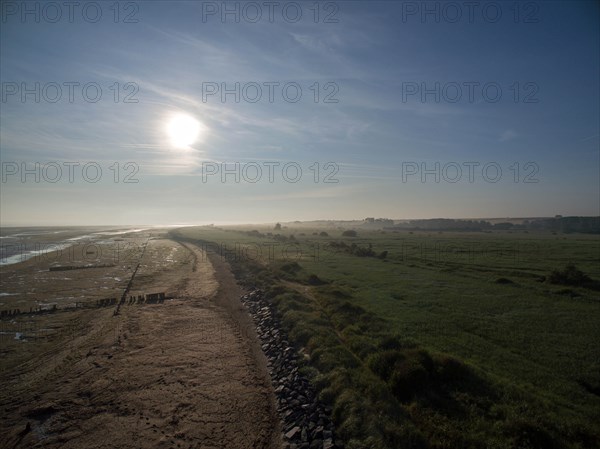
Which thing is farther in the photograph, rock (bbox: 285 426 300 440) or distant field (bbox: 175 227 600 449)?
rock (bbox: 285 426 300 440)

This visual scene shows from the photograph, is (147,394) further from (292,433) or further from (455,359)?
(455,359)

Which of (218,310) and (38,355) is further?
(218,310)

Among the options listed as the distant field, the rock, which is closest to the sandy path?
the rock

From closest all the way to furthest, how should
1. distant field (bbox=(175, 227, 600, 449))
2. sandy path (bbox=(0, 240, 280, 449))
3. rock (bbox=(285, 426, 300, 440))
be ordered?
distant field (bbox=(175, 227, 600, 449)), rock (bbox=(285, 426, 300, 440)), sandy path (bbox=(0, 240, 280, 449))

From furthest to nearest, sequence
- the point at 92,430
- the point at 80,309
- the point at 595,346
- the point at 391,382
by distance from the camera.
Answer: the point at 80,309
the point at 595,346
the point at 391,382
the point at 92,430

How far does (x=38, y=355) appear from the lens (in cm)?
1695

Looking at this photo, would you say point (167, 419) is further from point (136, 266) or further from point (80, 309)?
point (136, 266)

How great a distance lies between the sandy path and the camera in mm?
10703

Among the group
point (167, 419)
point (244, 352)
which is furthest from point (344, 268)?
point (167, 419)

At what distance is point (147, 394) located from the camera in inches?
523

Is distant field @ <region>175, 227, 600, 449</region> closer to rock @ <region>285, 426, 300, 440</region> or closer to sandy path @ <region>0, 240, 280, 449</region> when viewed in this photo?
rock @ <region>285, 426, 300, 440</region>

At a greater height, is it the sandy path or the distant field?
the distant field

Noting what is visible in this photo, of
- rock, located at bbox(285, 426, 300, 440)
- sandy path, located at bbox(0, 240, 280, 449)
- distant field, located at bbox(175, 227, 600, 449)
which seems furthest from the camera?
sandy path, located at bbox(0, 240, 280, 449)

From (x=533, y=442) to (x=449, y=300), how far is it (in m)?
17.6
